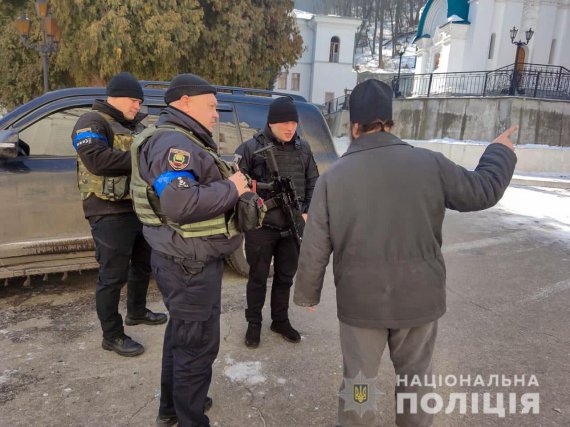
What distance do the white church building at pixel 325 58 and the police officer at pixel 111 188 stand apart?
37.9 m

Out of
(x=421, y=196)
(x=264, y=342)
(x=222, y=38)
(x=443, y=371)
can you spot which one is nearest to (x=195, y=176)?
(x=421, y=196)

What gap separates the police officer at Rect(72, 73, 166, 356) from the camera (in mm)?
2875

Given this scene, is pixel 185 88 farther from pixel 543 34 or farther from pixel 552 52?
pixel 552 52

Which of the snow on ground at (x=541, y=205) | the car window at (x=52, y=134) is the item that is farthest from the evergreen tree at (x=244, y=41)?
the car window at (x=52, y=134)

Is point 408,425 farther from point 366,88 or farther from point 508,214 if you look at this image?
point 508,214

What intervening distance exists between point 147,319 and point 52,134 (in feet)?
5.99

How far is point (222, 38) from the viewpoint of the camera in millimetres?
11492

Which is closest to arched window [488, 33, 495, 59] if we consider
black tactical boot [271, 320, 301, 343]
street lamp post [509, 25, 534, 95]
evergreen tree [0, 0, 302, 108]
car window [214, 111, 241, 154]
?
street lamp post [509, 25, 534, 95]

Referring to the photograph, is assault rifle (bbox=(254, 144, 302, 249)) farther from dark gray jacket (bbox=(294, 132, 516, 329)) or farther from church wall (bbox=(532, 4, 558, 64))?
church wall (bbox=(532, 4, 558, 64))

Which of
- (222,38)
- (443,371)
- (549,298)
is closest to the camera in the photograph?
(443,371)

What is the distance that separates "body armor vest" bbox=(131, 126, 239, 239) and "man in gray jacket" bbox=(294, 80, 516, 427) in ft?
1.43

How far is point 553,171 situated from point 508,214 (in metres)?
8.60

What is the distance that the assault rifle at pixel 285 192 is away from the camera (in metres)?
3.05

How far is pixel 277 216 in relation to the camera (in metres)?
3.19
